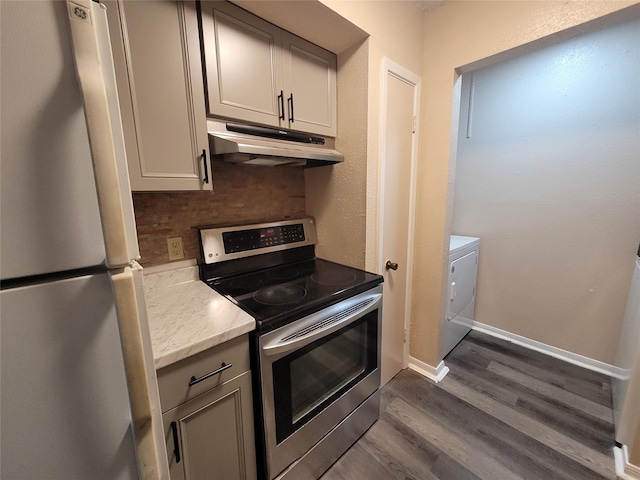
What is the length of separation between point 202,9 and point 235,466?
1.83 metres

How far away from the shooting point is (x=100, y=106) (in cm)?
39

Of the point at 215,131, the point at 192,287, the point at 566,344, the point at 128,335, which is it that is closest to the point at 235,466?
the point at 192,287

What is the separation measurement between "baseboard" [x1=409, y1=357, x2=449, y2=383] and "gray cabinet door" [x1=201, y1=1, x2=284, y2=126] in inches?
78.2

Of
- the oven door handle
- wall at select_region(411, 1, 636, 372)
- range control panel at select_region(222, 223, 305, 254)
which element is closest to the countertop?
the oven door handle

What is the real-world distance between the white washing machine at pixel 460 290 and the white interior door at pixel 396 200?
0.35 m

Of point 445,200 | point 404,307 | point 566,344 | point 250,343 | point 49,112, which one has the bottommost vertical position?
point 566,344

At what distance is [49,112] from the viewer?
0.38 meters

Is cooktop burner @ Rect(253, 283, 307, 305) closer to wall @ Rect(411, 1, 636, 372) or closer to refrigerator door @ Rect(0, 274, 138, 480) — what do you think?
refrigerator door @ Rect(0, 274, 138, 480)

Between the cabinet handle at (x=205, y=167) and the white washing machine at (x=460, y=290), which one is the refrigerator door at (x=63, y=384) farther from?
the white washing machine at (x=460, y=290)

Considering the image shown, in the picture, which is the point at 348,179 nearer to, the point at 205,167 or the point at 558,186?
the point at 205,167

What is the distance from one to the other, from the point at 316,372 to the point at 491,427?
1.18 meters

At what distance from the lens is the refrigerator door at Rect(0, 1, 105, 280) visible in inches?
14.3

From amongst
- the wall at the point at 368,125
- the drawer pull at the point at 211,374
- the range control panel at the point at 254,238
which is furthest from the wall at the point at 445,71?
the drawer pull at the point at 211,374

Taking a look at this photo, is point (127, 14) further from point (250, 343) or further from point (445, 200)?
point (445, 200)
